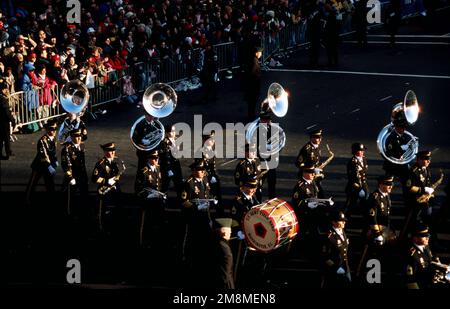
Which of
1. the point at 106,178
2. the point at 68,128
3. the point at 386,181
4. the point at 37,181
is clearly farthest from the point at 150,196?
the point at 386,181

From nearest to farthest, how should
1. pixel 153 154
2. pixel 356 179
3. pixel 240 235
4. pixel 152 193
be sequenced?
pixel 240 235 < pixel 152 193 < pixel 153 154 < pixel 356 179

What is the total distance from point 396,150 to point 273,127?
2.45 metres

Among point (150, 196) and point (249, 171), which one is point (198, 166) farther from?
point (249, 171)

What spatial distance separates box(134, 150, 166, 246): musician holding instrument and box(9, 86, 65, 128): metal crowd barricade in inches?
277

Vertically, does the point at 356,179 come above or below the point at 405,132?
below

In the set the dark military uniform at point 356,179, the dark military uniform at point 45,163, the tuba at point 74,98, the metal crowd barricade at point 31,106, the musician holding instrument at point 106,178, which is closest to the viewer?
the musician holding instrument at point 106,178

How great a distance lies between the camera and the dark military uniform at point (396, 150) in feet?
63.4

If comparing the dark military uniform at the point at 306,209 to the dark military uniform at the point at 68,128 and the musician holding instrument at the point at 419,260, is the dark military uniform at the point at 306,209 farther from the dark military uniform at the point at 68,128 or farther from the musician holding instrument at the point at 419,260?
the dark military uniform at the point at 68,128

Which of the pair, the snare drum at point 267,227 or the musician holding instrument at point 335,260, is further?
the musician holding instrument at point 335,260

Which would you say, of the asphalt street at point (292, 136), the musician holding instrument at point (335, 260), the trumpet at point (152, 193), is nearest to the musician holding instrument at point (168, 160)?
the asphalt street at point (292, 136)

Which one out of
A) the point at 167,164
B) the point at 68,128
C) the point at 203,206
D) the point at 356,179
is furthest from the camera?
the point at 68,128

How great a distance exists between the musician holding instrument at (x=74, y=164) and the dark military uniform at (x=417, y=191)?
20.0 ft

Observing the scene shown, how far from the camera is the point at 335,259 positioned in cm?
1563
